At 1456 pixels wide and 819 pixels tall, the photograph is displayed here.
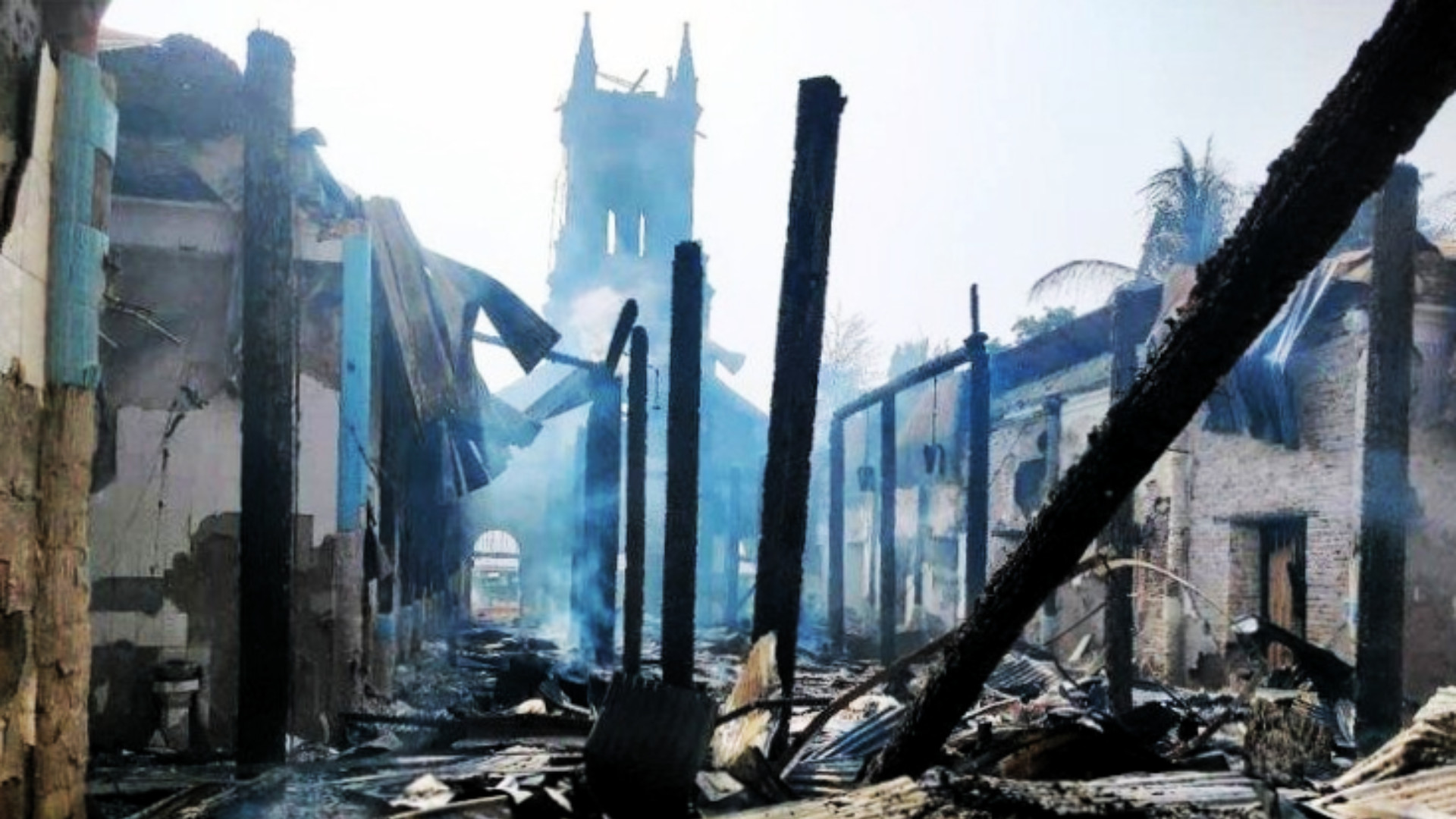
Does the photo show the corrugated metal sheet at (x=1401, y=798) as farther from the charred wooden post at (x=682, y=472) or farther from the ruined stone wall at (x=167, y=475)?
the ruined stone wall at (x=167, y=475)

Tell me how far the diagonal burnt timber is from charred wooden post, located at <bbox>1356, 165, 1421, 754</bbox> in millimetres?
6001

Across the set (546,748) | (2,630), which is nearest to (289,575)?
(546,748)

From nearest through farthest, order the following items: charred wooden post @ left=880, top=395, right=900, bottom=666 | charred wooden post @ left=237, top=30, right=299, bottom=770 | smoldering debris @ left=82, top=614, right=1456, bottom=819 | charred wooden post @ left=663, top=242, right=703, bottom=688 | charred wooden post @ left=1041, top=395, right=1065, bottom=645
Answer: smoldering debris @ left=82, top=614, right=1456, bottom=819 → charred wooden post @ left=237, top=30, right=299, bottom=770 → charred wooden post @ left=663, top=242, right=703, bottom=688 → charred wooden post @ left=880, top=395, right=900, bottom=666 → charred wooden post @ left=1041, top=395, right=1065, bottom=645

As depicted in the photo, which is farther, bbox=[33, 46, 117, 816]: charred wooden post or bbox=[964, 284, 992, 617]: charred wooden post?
bbox=[964, 284, 992, 617]: charred wooden post

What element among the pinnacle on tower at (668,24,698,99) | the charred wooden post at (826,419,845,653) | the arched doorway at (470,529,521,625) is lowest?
the arched doorway at (470,529,521,625)

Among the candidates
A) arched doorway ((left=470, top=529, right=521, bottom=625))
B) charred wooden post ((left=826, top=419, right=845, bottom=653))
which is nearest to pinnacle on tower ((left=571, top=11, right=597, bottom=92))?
arched doorway ((left=470, top=529, right=521, bottom=625))

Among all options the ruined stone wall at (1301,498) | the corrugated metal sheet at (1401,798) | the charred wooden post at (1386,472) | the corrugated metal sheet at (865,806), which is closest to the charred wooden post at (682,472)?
the corrugated metal sheet at (865,806)

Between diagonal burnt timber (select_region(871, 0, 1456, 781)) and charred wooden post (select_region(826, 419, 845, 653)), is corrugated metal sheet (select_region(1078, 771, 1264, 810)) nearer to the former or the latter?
diagonal burnt timber (select_region(871, 0, 1456, 781))

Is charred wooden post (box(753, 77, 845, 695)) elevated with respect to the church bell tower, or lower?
lower

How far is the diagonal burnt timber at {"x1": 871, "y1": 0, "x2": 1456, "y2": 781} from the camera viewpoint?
220 cm

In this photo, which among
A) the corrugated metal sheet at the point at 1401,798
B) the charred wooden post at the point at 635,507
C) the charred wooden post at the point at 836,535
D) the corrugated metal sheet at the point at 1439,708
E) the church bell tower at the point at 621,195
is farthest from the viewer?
the church bell tower at the point at 621,195

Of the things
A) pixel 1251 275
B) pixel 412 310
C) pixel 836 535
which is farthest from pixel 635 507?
pixel 836 535

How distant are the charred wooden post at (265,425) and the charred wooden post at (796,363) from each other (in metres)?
2.78

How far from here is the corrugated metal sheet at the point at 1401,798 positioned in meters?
3.36
